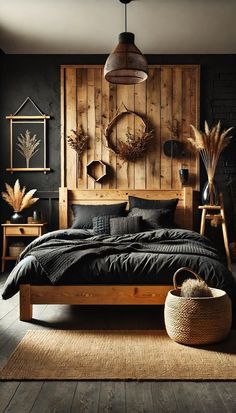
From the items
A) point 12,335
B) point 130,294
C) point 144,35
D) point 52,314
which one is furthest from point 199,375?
point 144,35

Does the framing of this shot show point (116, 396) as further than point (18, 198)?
No

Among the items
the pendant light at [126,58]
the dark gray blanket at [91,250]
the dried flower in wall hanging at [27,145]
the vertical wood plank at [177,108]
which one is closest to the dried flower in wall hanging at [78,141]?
the dried flower in wall hanging at [27,145]

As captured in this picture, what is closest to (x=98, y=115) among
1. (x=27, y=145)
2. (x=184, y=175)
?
(x=27, y=145)

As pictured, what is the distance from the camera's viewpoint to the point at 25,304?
10.5 ft

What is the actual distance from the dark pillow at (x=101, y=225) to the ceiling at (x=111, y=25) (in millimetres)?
2228

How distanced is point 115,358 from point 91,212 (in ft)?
9.33

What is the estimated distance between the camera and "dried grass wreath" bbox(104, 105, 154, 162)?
18.6 feet

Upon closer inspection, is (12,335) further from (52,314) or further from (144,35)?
(144,35)

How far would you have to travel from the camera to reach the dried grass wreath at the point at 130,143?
18.6 feet

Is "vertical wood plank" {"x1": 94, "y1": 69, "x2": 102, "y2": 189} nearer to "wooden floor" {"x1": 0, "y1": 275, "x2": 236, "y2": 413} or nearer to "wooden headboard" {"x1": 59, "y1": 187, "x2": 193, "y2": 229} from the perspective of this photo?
"wooden headboard" {"x1": 59, "y1": 187, "x2": 193, "y2": 229}

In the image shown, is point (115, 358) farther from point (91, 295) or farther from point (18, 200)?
point (18, 200)

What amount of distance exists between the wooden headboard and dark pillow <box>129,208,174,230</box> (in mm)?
506

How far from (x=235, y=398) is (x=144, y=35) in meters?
4.40

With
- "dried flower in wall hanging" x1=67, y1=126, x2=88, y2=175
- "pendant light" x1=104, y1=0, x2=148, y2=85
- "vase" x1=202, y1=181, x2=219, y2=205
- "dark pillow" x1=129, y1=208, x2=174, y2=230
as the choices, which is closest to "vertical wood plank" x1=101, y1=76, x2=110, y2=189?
"dried flower in wall hanging" x1=67, y1=126, x2=88, y2=175
